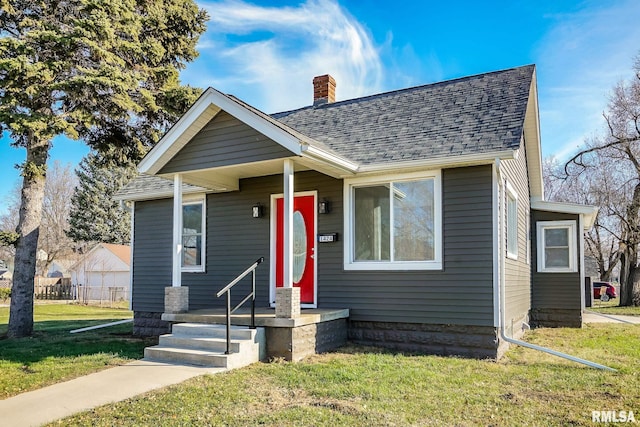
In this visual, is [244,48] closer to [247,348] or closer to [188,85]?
[188,85]

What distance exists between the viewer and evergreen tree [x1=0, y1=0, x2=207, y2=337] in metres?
9.89

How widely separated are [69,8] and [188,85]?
130 inches

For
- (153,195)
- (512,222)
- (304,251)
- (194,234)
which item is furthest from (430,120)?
(153,195)

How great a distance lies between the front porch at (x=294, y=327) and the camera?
6.78 metres

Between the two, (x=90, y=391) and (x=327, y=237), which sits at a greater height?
(x=327, y=237)

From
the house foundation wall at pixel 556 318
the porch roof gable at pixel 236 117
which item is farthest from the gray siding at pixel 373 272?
the house foundation wall at pixel 556 318

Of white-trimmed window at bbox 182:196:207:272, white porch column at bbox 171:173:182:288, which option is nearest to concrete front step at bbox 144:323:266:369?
white porch column at bbox 171:173:182:288

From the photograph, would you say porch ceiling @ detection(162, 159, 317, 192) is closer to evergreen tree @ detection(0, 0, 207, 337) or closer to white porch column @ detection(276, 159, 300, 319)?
white porch column @ detection(276, 159, 300, 319)

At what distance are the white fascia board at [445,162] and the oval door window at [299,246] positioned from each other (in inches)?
62.6

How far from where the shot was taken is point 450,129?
321 inches

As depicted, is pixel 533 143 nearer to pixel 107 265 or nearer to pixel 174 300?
pixel 174 300

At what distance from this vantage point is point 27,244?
1065cm

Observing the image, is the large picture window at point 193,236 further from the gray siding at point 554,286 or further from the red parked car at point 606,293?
the red parked car at point 606,293

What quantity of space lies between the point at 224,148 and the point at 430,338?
4.38 m
